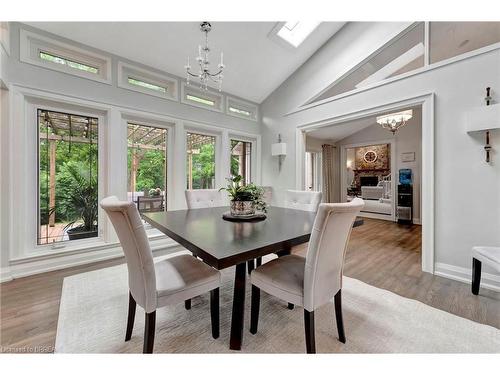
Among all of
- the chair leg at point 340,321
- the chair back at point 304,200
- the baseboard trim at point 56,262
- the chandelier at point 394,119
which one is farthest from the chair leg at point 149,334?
the chandelier at point 394,119

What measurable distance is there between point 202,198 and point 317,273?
1.88 meters

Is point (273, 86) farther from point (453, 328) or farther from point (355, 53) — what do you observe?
point (453, 328)

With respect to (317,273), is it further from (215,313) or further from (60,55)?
(60,55)

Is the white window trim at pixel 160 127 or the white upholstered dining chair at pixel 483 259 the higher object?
the white window trim at pixel 160 127

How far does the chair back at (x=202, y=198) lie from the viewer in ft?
8.72

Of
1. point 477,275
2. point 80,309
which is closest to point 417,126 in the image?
point 477,275

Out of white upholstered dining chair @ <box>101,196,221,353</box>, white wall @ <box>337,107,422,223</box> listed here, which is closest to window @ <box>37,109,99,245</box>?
white upholstered dining chair @ <box>101,196,221,353</box>

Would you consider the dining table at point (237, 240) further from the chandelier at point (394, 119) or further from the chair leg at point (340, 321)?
the chandelier at point (394, 119)

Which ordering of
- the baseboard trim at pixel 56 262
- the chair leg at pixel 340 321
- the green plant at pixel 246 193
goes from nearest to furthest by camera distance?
the chair leg at pixel 340 321 → the green plant at pixel 246 193 → the baseboard trim at pixel 56 262

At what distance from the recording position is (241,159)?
4656mm

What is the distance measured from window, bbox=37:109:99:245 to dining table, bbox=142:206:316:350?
1.84 meters

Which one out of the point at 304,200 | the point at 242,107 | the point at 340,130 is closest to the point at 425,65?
the point at 304,200

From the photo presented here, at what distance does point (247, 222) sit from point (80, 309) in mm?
1566

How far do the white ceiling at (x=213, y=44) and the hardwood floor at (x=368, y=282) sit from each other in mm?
2877
